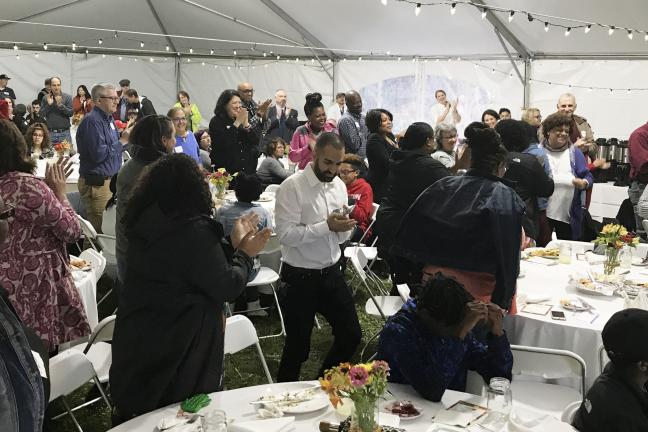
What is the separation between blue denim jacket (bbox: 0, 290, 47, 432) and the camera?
5.52 ft

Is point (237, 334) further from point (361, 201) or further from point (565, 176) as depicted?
point (565, 176)

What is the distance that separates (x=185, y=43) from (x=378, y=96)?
201 inches

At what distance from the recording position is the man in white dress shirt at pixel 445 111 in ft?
40.6

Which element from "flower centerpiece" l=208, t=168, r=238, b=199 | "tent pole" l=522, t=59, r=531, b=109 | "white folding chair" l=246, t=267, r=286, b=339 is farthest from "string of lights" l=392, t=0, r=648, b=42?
"white folding chair" l=246, t=267, r=286, b=339

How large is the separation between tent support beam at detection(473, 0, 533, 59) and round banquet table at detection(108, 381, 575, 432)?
26.9ft

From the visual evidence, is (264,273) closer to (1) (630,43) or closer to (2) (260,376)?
(2) (260,376)

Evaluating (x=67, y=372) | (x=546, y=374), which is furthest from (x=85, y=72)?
(x=546, y=374)

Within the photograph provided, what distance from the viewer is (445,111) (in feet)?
41.1

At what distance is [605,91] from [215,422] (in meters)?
9.88

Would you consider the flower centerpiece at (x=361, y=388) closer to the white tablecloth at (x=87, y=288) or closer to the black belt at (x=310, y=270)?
the black belt at (x=310, y=270)

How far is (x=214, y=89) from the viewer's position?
17484mm

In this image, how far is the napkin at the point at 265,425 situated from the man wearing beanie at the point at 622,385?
103 cm

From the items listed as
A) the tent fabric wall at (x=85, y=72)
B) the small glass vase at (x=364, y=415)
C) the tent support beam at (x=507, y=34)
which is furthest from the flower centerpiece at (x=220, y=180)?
the tent fabric wall at (x=85, y=72)

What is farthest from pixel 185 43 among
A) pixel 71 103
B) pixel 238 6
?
pixel 71 103
